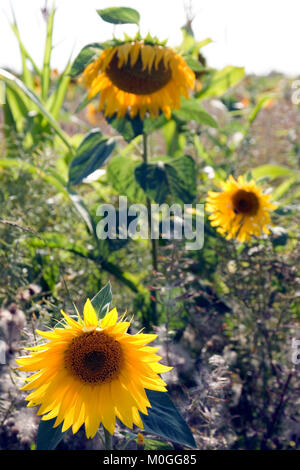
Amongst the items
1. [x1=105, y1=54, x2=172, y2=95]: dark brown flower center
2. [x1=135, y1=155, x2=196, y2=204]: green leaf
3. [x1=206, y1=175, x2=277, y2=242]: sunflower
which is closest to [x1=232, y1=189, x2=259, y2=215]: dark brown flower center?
[x1=206, y1=175, x2=277, y2=242]: sunflower

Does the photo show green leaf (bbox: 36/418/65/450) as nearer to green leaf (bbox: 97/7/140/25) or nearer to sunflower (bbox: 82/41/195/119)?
sunflower (bbox: 82/41/195/119)

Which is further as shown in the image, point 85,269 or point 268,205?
point 85,269

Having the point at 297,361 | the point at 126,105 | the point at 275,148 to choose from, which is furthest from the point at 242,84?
the point at 297,361

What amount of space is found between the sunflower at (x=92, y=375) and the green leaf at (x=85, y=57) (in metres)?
0.86

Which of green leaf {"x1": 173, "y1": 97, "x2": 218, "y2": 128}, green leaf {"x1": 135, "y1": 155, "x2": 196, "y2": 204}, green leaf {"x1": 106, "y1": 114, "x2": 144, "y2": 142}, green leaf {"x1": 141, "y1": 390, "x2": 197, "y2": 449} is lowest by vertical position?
green leaf {"x1": 141, "y1": 390, "x2": 197, "y2": 449}

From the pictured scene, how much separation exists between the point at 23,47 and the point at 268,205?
1.47 metres

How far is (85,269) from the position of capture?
60.9 inches

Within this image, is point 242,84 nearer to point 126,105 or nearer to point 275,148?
point 275,148

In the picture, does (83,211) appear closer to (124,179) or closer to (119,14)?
(124,179)

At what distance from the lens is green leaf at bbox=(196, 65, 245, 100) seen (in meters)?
2.13

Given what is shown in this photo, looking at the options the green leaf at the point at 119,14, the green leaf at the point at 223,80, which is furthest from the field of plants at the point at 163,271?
the green leaf at the point at 223,80

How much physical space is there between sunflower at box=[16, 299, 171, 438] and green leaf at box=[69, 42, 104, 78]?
2.82 feet

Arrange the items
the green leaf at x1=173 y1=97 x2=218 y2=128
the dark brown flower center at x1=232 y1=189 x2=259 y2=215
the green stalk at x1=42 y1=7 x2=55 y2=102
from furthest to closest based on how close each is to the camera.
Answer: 1. the green stalk at x1=42 y1=7 x2=55 y2=102
2. the green leaf at x1=173 y1=97 x2=218 y2=128
3. the dark brown flower center at x1=232 y1=189 x2=259 y2=215

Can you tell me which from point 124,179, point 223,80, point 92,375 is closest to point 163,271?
point 124,179
